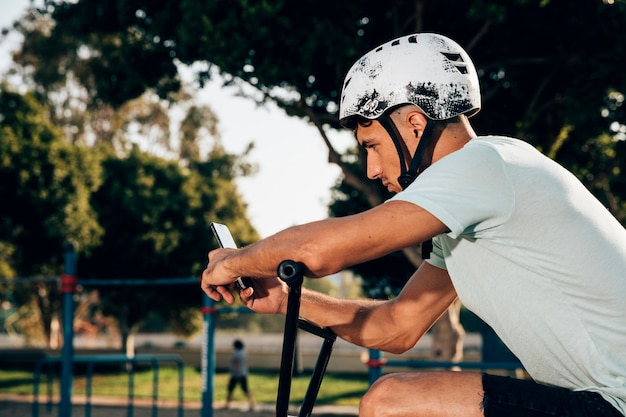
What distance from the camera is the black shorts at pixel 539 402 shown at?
162cm

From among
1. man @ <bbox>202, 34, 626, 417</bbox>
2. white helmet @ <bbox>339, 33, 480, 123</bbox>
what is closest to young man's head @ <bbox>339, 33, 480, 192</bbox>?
white helmet @ <bbox>339, 33, 480, 123</bbox>

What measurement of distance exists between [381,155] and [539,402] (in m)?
0.78

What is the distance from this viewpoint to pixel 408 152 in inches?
79.7

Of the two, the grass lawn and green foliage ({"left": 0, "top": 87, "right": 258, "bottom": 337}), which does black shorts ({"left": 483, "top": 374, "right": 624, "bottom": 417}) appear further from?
green foliage ({"left": 0, "top": 87, "right": 258, "bottom": 337})

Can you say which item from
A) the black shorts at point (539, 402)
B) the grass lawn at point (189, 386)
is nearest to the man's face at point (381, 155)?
the black shorts at point (539, 402)

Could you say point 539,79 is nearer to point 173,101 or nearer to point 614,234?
point 173,101

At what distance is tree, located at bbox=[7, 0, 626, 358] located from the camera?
9992mm

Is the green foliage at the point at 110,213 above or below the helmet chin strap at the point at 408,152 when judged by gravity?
above

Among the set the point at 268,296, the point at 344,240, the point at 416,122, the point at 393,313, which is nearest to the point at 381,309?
the point at 393,313

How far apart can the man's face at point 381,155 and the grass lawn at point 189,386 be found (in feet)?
53.3

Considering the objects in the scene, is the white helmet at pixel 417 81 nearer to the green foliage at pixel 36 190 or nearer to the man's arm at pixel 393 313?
the man's arm at pixel 393 313

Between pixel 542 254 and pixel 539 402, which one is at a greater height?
pixel 542 254

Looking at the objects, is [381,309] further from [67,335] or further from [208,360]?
[67,335]

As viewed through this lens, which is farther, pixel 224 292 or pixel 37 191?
pixel 37 191
